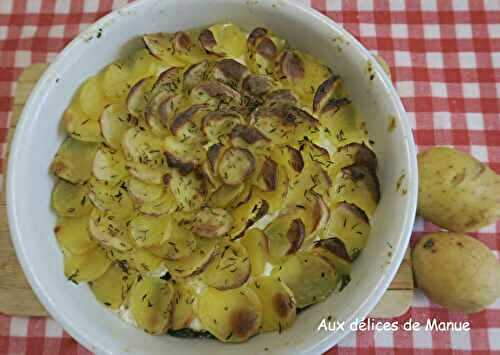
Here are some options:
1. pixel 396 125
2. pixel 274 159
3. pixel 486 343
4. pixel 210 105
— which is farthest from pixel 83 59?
pixel 486 343

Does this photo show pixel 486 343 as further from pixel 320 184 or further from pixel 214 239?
pixel 214 239

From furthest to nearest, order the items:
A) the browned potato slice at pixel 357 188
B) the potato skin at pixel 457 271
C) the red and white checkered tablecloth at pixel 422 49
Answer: the red and white checkered tablecloth at pixel 422 49 < the potato skin at pixel 457 271 < the browned potato slice at pixel 357 188

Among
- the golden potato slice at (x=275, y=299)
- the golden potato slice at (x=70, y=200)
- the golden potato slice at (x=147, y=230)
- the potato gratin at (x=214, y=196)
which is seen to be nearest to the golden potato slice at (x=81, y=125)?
the potato gratin at (x=214, y=196)

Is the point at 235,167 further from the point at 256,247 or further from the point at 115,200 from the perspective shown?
the point at 115,200

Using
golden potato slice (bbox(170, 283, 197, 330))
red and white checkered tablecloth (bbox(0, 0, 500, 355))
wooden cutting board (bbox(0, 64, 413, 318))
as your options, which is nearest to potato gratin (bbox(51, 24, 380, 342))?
golden potato slice (bbox(170, 283, 197, 330))

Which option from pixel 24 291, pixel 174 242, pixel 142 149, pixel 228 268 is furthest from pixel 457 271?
pixel 24 291

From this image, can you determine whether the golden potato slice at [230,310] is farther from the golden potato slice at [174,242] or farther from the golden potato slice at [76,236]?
the golden potato slice at [76,236]
